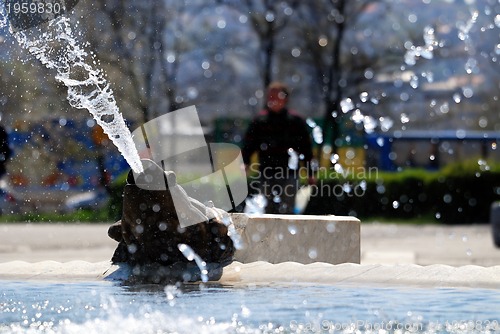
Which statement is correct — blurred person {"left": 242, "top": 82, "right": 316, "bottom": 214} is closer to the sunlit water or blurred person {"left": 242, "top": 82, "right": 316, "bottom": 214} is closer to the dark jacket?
the dark jacket

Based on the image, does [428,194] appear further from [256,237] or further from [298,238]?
[256,237]

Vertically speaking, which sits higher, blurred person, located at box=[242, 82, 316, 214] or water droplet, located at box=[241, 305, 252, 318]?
blurred person, located at box=[242, 82, 316, 214]

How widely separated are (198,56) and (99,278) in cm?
1975

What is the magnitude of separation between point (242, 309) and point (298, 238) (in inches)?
103

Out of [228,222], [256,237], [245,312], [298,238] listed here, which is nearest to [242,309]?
[245,312]

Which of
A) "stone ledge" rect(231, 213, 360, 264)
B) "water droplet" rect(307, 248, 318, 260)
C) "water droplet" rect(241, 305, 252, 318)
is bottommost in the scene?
"water droplet" rect(241, 305, 252, 318)

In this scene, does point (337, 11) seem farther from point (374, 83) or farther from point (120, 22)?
point (120, 22)

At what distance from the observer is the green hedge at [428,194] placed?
23.7 meters

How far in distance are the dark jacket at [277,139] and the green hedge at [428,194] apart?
1235cm

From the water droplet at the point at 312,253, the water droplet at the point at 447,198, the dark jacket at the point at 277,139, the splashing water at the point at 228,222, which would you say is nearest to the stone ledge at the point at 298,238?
the water droplet at the point at 312,253

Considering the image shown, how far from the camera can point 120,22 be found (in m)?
24.3

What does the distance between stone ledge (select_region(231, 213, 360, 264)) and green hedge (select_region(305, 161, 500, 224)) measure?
1460cm

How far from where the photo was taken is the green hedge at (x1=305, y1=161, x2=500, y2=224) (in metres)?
23.7

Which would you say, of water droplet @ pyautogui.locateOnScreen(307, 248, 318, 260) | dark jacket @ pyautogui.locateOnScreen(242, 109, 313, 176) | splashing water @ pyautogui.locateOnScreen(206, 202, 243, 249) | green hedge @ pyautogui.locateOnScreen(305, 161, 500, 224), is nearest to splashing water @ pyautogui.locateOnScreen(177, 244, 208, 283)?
splashing water @ pyautogui.locateOnScreen(206, 202, 243, 249)
